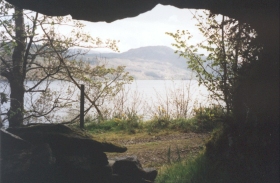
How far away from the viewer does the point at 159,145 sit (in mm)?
7258

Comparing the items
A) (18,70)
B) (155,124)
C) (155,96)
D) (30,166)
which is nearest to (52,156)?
(30,166)

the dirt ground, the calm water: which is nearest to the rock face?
the dirt ground

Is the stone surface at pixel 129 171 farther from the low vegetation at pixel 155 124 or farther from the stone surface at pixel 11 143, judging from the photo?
the low vegetation at pixel 155 124

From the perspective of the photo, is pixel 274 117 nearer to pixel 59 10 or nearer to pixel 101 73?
pixel 59 10

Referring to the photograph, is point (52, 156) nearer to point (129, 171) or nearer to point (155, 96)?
point (129, 171)

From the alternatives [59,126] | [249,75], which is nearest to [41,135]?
[59,126]

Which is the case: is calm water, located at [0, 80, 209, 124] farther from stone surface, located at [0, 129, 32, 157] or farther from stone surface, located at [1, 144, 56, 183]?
stone surface, located at [1, 144, 56, 183]

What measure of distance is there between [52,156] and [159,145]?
4159mm

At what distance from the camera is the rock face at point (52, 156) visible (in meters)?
3.28

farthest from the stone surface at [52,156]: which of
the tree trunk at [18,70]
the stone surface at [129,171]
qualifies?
the tree trunk at [18,70]

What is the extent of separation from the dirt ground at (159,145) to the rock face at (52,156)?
4.60 ft

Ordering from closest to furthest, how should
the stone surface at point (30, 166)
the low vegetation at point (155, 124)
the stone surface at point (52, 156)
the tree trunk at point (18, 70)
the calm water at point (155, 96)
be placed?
1. the stone surface at point (30, 166)
2. the stone surface at point (52, 156)
3. the tree trunk at point (18, 70)
4. the low vegetation at point (155, 124)
5. the calm water at point (155, 96)

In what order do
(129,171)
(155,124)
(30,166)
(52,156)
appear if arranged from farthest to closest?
(155,124), (129,171), (52,156), (30,166)

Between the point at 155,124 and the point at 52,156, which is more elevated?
the point at 52,156
